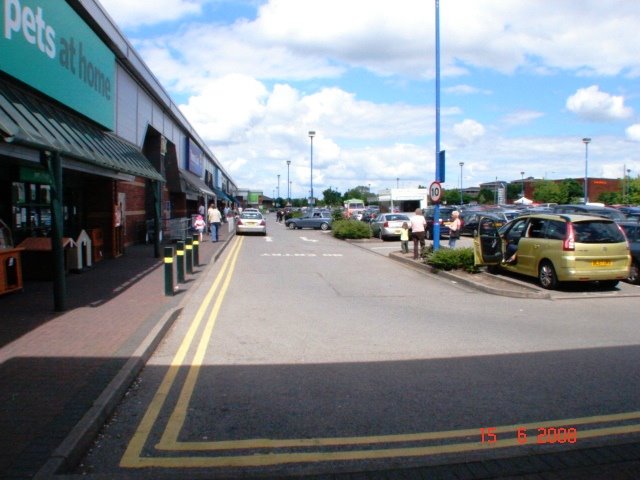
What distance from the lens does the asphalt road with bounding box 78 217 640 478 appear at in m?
4.37

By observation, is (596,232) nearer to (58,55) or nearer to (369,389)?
(369,389)

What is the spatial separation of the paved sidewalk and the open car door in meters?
7.25

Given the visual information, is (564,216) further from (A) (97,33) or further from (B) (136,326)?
(A) (97,33)

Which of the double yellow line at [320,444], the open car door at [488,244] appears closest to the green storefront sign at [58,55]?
the double yellow line at [320,444]

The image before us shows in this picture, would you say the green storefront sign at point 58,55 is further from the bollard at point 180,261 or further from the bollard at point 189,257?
the bollard at point 189,257

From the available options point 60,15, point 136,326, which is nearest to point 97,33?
point 60,15

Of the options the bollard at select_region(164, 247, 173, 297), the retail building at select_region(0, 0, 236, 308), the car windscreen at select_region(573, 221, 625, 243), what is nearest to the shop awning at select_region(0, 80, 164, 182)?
the retail building at select_region(0, 0, 236, 308)

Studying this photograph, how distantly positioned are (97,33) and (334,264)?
9.90 metres

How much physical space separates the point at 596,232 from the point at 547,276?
4.46ft

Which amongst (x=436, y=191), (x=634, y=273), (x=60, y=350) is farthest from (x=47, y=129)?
(x=634, y=273)

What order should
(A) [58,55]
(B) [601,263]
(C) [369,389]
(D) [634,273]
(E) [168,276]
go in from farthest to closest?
1. (D) [634,273]
2. (A) [58,55]
3. (B) [601,263]
4. (E) [168,276]
5. (C) [369,389]

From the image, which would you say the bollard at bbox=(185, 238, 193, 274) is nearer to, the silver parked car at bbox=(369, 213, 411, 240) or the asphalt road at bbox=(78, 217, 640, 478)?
the asphalt road at bbox=(78, 217, 640, 478)

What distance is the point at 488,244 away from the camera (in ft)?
47.0

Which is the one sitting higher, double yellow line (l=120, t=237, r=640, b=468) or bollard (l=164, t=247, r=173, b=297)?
bollard (l=164, t=247, r=173, b=297)
